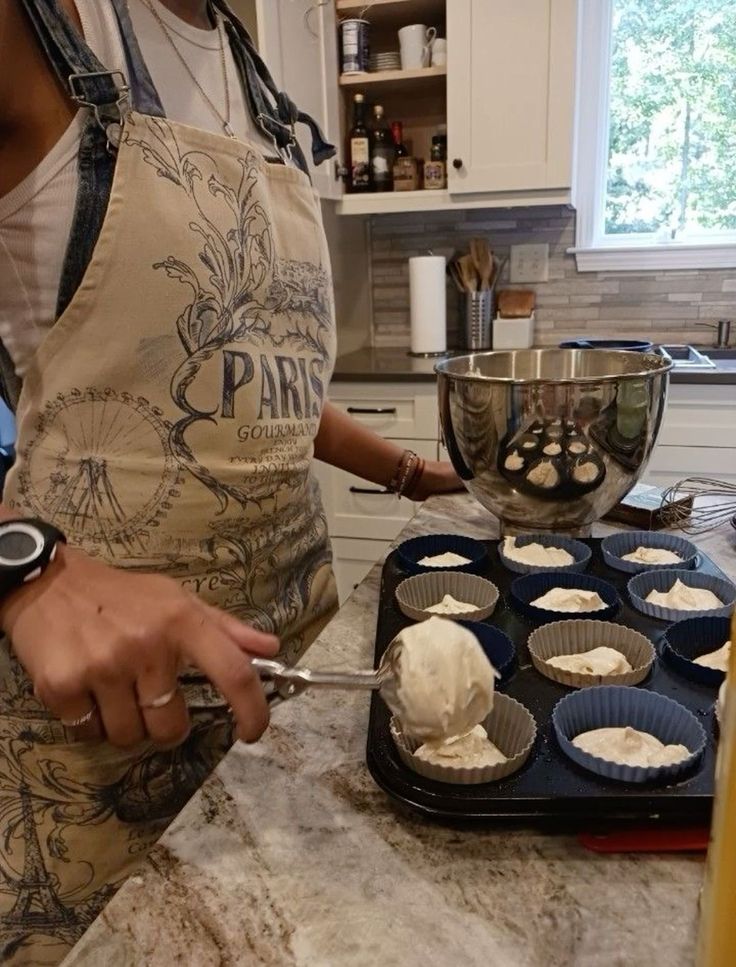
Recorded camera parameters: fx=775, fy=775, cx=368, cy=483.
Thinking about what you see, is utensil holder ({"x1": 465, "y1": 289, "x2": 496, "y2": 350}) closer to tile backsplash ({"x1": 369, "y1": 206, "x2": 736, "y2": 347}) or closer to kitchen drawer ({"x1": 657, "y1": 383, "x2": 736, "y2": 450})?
tile backsplash ({"x1": 369, "y1": 206, "x2": 736, "y2": 347})

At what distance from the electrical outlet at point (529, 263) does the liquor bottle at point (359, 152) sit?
0.51 m

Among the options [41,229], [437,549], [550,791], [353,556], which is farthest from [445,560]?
[353,556]

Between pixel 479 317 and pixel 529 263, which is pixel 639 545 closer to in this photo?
pixel 479 317

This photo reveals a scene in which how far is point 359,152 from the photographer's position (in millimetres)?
2324

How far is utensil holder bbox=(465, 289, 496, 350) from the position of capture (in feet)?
7.86

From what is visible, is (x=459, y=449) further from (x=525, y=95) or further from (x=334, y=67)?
(x=334, y=67)

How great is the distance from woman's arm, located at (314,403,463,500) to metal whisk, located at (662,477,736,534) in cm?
30

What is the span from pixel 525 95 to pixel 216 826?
82.5 inches

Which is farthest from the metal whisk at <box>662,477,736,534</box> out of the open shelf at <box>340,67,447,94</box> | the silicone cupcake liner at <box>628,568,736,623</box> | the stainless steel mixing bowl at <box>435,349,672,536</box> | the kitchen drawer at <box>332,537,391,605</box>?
the open shelf at <box>340,67,447,94</box>

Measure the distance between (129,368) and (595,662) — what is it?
463mm

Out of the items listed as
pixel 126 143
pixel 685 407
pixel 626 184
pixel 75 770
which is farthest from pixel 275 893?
pixel 626 184

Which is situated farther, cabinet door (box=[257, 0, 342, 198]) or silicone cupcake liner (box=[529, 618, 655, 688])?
cabinet door (box=[257, 0, 342, 198])

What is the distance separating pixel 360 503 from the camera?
228cm

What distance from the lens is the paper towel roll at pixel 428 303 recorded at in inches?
92.3
